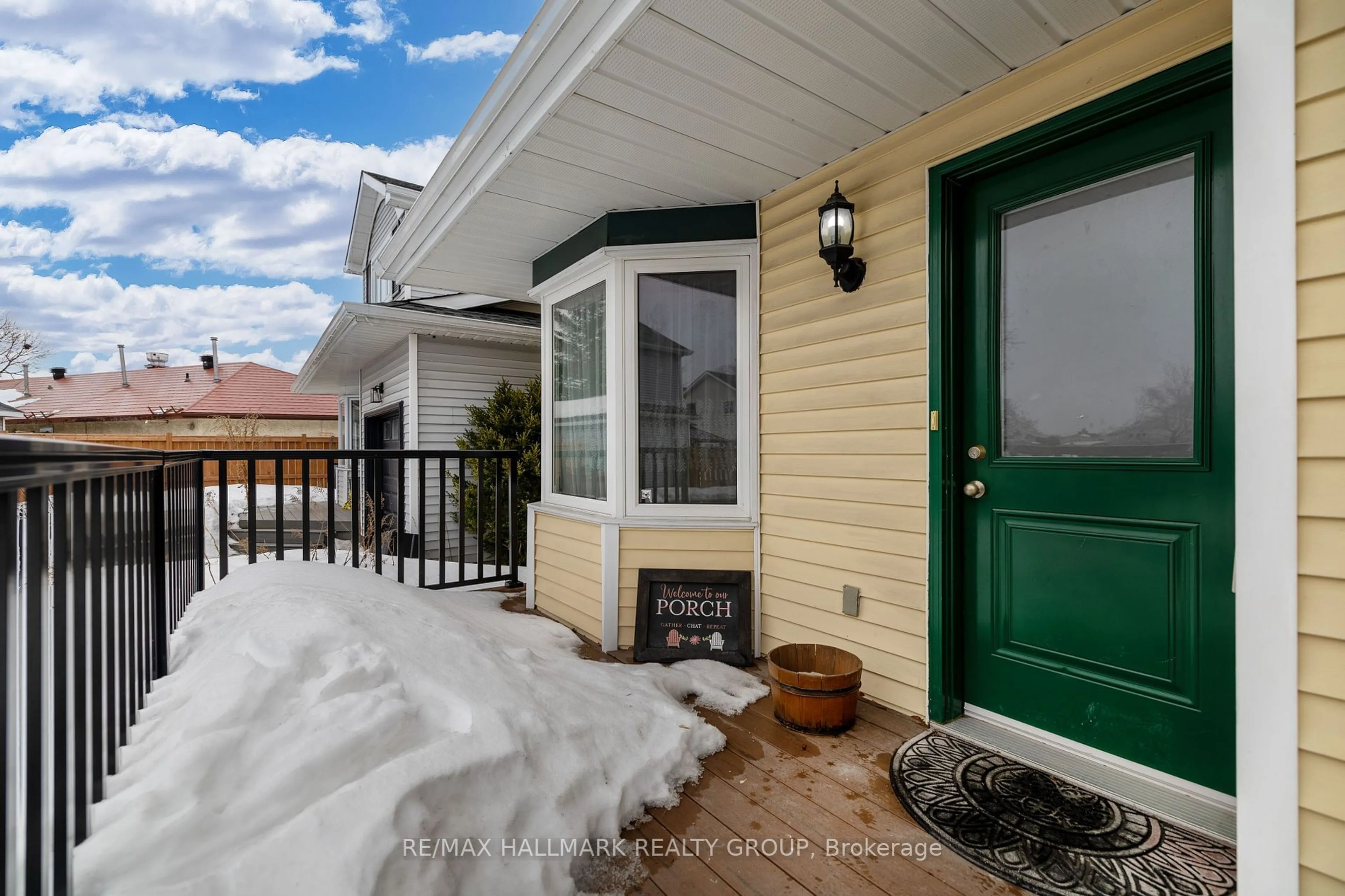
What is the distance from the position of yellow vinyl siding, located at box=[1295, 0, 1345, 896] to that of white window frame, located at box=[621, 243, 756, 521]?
1997 millimetres

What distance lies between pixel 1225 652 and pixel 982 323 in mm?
1206

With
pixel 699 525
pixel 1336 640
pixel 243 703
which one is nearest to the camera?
pixel 1336 640

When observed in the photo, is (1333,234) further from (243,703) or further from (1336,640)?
(243,703)

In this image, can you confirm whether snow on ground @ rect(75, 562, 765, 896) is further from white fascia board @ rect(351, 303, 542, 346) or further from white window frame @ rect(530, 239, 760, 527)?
white fascia board @ rect(351, 303, 542, 346)

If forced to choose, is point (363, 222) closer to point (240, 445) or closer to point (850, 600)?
point (240, 445)

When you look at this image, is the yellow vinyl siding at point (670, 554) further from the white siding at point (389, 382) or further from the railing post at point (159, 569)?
the white siding at point (389, 382)

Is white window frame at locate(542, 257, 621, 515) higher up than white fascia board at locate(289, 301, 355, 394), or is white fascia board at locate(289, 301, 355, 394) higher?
white fascia board at locate(289, 301, 355, 394)

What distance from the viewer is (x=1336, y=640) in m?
1.12

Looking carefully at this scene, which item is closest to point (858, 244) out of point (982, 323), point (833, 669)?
point (982, 323)

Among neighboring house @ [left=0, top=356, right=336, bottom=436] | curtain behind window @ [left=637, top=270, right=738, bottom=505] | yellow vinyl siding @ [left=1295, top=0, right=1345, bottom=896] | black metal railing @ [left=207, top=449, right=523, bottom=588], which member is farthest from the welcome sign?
neighboring house @ [left=0, top=356, right=336, bottom=436]

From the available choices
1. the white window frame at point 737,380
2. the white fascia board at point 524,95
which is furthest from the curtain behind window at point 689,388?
the white fascia board at point 524,95

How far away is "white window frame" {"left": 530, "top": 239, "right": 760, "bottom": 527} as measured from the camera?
299 centimetres

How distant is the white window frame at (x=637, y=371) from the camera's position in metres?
2.99

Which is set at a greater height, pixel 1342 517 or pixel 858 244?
pixel 858 244
